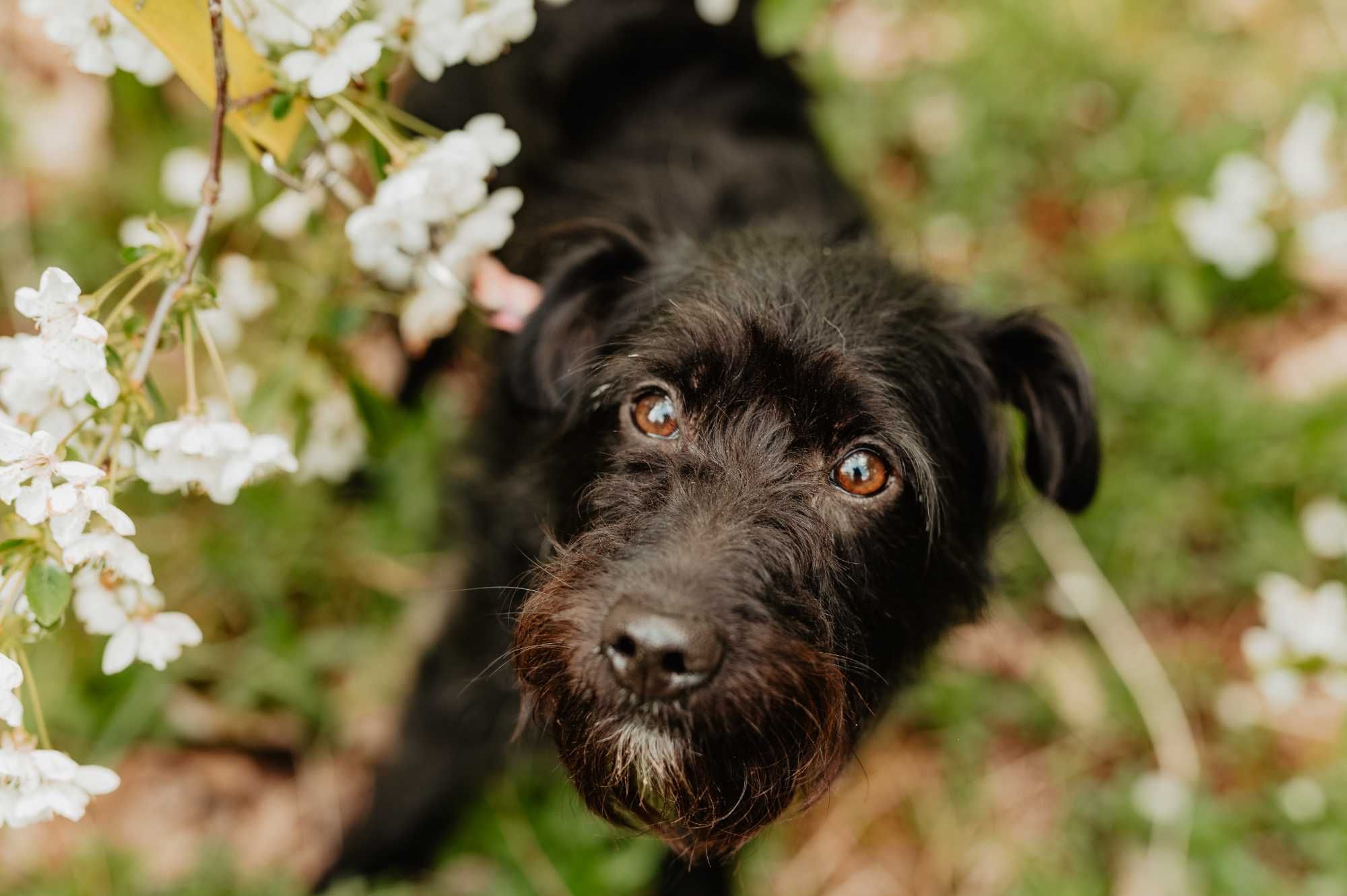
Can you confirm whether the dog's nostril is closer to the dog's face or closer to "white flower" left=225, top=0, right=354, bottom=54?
the dog's face

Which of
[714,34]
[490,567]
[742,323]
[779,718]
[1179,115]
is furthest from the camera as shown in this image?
[1179,115]

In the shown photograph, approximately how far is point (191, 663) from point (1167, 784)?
2966mm

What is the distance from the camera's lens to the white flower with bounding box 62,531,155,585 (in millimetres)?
1459

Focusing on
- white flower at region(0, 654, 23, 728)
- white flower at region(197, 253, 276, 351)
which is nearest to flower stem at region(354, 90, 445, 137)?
white flower at region(197, 253, 276, 351)

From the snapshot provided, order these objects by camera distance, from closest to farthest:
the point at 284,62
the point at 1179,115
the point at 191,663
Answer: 1. the point at 284,62
2. the point at 191,663
3. the point at 1179,115

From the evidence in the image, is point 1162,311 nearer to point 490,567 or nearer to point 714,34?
A: point 714,34

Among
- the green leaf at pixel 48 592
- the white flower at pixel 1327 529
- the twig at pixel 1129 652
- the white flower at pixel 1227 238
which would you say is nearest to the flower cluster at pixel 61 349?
the green leaf at pixel 48 592

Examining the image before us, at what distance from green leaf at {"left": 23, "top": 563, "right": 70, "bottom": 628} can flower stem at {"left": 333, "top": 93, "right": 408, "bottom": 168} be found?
32.1 inches

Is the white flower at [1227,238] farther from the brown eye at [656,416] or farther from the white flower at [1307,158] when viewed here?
the brown eye at [656,416]

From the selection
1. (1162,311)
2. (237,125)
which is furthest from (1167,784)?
(237,125)

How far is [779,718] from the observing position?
185cm

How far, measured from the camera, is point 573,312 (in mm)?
2467

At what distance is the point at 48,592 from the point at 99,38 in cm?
90

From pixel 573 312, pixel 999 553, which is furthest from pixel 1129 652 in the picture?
pixel 573 312
